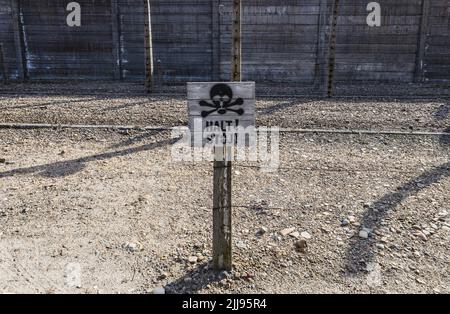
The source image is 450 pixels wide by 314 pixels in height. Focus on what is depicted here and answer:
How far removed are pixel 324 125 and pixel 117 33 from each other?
774 centimetres

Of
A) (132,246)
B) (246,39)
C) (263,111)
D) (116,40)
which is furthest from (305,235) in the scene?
(116,40)

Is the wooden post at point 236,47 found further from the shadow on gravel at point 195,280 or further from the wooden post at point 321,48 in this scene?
the wooden post at point 321,48

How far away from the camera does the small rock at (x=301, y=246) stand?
11.5ft

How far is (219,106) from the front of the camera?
108 inches

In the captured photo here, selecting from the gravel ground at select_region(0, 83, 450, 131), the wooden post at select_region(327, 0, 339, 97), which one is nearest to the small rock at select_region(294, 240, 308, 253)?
the gravel ground at select_region(0, 83, 450, 131)

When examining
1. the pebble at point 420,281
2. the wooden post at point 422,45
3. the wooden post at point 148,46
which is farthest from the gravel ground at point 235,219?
the wooden post at point 422,45

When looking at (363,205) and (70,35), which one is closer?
(363,205)

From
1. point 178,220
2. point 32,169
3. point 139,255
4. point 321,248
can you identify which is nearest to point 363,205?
point 321,248

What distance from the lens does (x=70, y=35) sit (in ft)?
39.5

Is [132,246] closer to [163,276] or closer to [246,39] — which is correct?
[163,276]

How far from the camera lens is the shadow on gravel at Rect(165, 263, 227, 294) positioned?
3010mm

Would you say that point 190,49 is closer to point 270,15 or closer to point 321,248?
point 270,15

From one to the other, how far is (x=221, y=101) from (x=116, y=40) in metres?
10.2

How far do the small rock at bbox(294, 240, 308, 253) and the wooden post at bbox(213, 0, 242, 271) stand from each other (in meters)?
0.67
